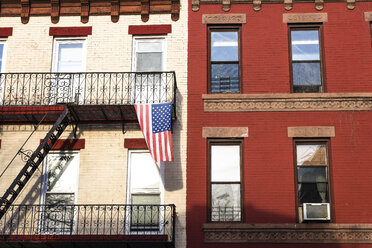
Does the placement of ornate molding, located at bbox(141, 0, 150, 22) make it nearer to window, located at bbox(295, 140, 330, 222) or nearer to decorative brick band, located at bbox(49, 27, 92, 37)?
decorative brick band, located at bbox(49, 27, 92, 37)

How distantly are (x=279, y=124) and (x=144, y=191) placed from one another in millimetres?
3925

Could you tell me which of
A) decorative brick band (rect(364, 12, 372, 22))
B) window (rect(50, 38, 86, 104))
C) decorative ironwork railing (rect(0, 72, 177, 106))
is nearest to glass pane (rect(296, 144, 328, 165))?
decorative ironwork railing (rect(0, 72, 177, 106))

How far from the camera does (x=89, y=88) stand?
Answer: 48.8 feet

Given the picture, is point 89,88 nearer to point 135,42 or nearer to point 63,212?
point 135,42

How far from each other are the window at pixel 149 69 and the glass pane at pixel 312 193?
14.2 ft

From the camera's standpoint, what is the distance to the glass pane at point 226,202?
13.7 m

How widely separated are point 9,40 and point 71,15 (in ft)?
6.18

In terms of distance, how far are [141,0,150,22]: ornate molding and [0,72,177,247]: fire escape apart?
67.0 inches

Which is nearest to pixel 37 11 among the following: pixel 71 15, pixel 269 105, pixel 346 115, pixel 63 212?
pixel 71 15

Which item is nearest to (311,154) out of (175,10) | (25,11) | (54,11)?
(175,10)

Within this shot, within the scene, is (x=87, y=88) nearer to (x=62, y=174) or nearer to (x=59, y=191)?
(x=62, y=174)

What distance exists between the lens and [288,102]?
14.4 meters

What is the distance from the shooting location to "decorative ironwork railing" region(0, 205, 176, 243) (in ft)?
44.2

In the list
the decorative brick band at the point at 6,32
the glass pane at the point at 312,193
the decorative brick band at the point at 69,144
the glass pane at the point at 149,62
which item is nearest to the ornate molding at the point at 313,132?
the glass pane at the point at 312,193
